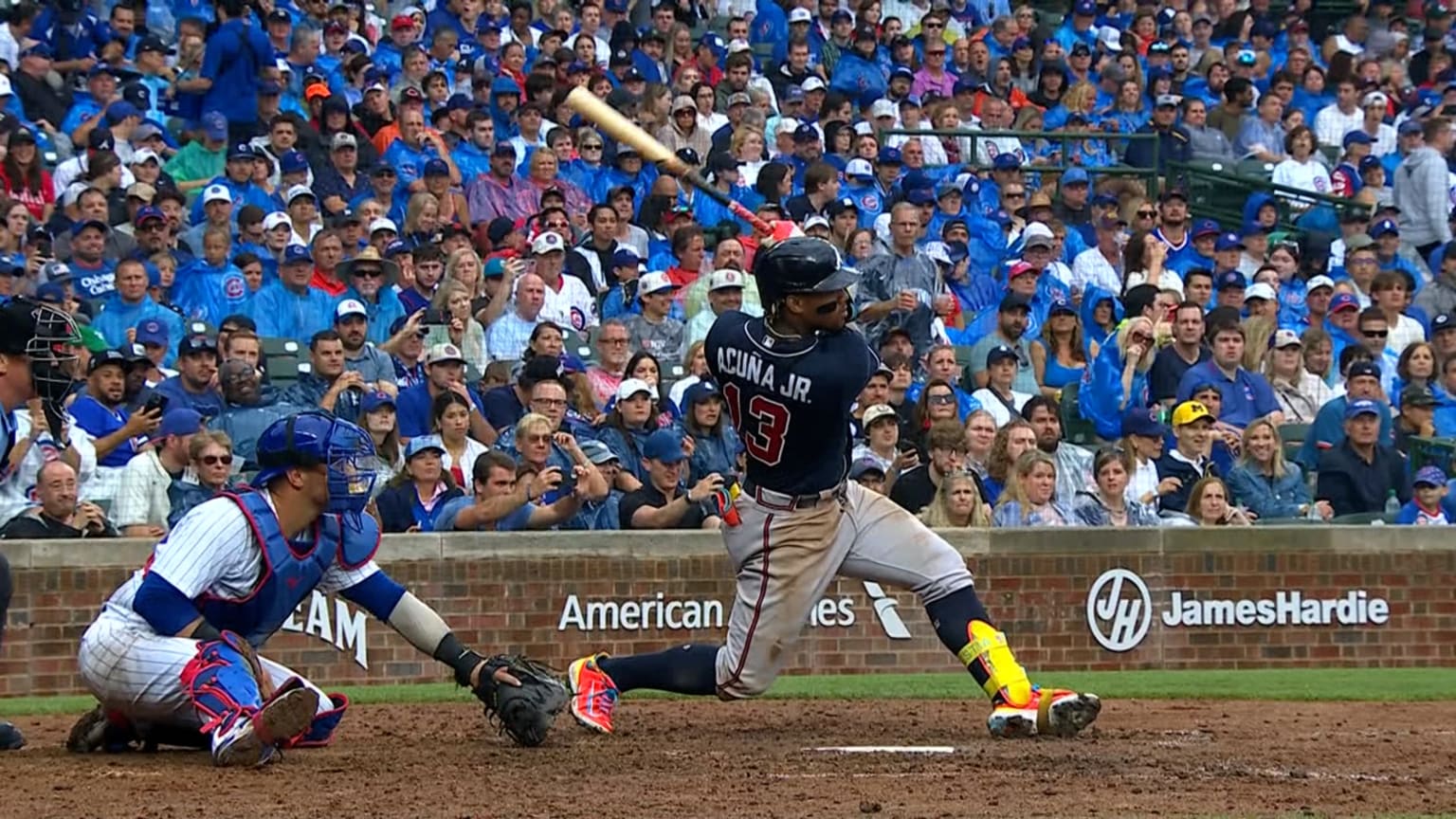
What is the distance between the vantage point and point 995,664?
751cm

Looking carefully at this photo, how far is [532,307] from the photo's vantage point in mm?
13602

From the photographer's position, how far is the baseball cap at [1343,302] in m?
15.4

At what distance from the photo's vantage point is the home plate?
7441 millimetres

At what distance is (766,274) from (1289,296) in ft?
32.6

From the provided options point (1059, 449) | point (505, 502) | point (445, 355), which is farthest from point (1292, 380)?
point (505, 502)

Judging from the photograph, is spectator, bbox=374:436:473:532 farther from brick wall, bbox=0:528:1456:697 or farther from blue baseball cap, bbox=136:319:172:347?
blue baseball cap, bbox=136:319:172:347

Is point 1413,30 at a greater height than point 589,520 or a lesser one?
greater

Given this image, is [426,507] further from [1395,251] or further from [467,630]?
[1395,251]

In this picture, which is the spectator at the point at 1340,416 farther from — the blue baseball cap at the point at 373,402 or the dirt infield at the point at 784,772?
the blue baseball cap at the point at 373,402

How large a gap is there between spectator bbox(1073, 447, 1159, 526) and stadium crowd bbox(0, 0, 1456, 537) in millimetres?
23

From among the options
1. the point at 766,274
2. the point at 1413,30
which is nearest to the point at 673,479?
the point at 766,274

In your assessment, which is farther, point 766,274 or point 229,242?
point 229,242

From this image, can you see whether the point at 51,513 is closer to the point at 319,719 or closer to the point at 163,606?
the point at 319,719

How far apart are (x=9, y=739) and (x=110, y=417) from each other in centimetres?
413
